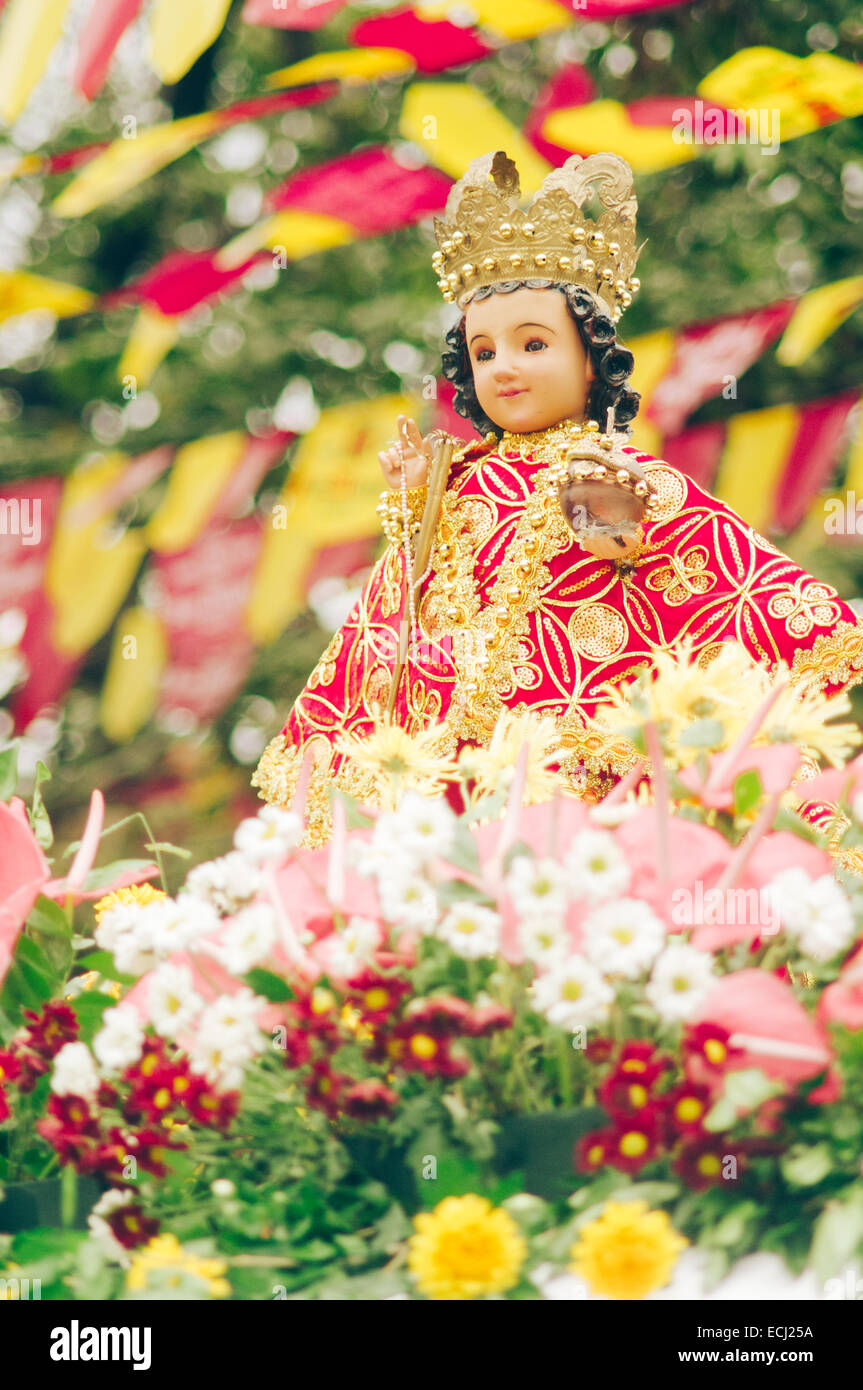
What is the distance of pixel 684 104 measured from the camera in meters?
5.30

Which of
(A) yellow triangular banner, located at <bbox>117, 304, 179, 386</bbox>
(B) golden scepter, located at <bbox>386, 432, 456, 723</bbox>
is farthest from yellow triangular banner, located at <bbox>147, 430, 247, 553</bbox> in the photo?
(B) golden scepter, located at <bbox>386, 432, 456, 723</bbox>

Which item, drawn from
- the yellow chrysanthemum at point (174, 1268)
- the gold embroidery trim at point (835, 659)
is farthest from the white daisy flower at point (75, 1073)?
the gold embroidery trim at point (835, 659)

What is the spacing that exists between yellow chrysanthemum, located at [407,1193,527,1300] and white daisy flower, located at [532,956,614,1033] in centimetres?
21

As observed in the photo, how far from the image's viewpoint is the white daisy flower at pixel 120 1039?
6.37ft

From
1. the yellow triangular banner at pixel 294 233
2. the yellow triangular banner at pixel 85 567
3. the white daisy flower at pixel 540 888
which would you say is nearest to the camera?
the white daisy flower at pixel 540 888

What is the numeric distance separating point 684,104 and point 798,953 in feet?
12.8

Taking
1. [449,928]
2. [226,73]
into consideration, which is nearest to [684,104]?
[449,928]

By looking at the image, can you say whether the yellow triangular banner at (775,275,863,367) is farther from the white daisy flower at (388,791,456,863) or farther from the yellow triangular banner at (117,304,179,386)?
the white daisy flower at (388,791,456,863)

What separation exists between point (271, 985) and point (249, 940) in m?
0.06

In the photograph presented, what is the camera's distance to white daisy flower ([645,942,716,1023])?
176 centimetres

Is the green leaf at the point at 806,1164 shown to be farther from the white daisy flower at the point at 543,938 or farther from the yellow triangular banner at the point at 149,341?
the yellow triangular banner at the point at 149,341

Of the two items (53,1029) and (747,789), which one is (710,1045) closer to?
(747,789)

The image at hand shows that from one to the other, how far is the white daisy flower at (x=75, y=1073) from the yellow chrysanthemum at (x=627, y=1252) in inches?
24.5
